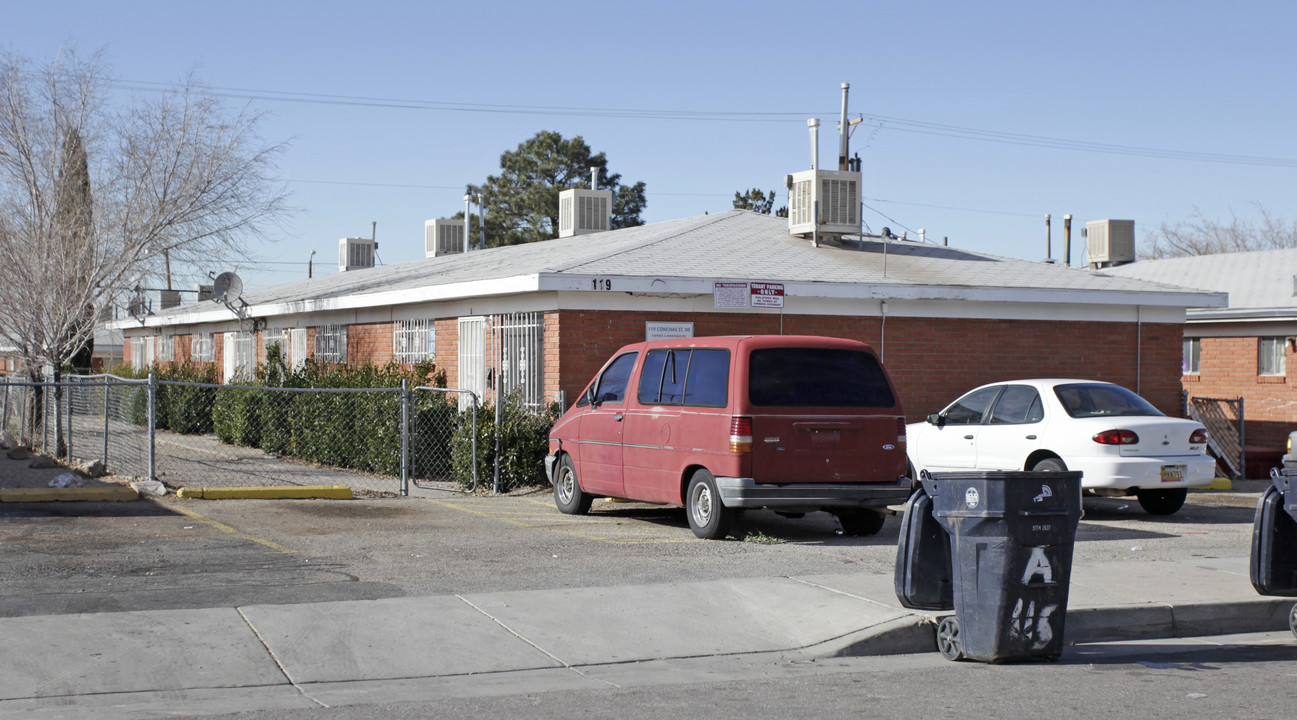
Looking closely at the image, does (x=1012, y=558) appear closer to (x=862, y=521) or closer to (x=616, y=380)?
(x=862, y=521)

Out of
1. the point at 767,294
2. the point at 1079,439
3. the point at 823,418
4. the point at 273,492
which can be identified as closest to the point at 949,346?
the point at 767,294

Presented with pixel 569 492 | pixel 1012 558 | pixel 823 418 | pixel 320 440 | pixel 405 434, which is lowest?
pixel 569 492

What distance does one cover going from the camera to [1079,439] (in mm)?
13586

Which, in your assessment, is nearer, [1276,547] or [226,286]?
[1276,547]

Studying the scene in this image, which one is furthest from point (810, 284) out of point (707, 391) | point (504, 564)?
point (504, 564)

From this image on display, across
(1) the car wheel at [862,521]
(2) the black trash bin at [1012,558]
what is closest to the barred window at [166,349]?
(1) the car wheel at [862,521]

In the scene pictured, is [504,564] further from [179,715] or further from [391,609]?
[179,715]

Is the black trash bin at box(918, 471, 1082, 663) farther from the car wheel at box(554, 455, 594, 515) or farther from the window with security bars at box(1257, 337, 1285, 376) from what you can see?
the window with security bars at box(1257, 337, 1285, 376)

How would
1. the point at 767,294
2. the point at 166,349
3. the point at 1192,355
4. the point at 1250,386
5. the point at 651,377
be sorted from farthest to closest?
1. the point at 166,349
2. the point at 1192,355
3. the point at 1250,386
4. the point at 767,294
5. the point at 651,377

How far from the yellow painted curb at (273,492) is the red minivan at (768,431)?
14.1 feet

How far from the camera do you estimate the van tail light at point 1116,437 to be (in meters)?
13.4

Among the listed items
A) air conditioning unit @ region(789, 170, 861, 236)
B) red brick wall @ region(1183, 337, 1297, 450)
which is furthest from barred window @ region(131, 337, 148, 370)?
red brick wall @ region(1183, 337, 1297, 450)

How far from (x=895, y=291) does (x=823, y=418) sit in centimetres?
698

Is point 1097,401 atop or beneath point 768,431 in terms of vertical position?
atop
